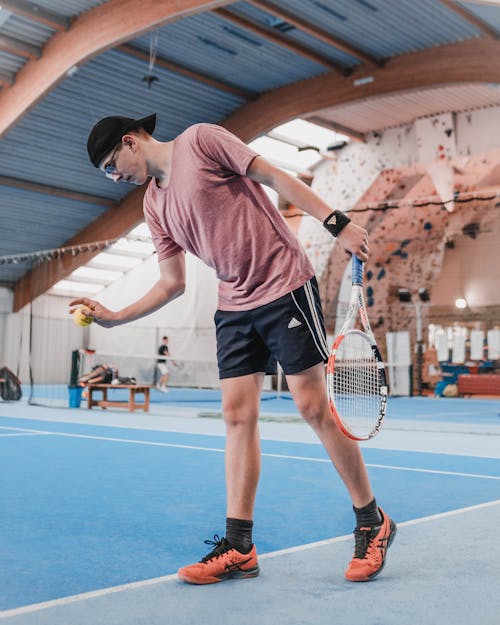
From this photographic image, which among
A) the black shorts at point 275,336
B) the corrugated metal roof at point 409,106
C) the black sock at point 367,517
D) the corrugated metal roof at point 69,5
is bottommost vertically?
the black sock at point 367,517

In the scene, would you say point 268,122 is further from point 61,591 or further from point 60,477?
point 61,591

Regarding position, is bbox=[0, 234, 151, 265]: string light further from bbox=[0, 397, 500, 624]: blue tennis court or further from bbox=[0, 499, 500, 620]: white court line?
bbox=[0, 499, 500, 620]: white court line

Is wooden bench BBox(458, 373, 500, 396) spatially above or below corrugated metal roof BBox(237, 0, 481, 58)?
below

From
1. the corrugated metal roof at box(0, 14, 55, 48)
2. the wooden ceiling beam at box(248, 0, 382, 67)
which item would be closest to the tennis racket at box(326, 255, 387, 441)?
the wooden ceiling beam at box(248, 0, 382, 67)

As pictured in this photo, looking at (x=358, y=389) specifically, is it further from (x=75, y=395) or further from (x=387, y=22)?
(x=387, y=22)

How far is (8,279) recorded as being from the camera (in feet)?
81.9

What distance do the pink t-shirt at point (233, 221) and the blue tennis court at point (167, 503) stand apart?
0.96 m

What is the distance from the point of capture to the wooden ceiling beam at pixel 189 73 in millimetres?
15844

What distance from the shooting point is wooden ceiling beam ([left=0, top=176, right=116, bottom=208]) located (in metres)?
20.2

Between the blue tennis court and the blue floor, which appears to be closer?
the blue tennis court

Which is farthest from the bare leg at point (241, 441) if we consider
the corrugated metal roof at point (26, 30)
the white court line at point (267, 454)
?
the corrugated metal roof at point (26, 30)

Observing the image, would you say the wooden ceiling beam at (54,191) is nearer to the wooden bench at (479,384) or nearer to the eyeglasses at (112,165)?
the wooden bench at (479,384)

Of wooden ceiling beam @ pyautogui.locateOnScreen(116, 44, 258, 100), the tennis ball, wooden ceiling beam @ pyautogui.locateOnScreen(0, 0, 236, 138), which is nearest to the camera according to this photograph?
the tennis ball

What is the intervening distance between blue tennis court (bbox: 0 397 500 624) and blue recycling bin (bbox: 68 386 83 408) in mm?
4796
